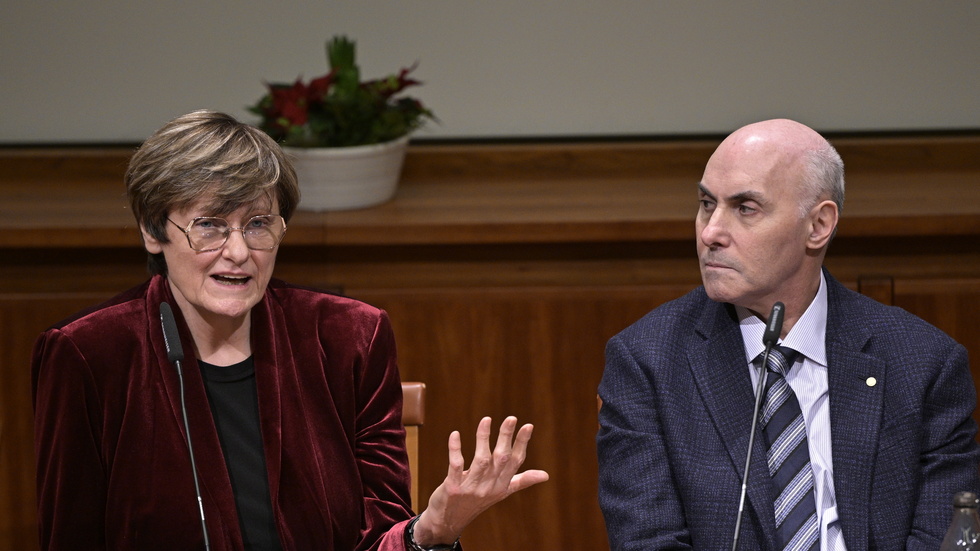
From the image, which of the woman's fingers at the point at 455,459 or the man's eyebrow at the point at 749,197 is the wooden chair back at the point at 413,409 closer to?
the woman's fingers at the point at 455,459

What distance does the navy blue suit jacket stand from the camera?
1.82 metres

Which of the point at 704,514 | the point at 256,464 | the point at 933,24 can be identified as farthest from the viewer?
the point at 933,24

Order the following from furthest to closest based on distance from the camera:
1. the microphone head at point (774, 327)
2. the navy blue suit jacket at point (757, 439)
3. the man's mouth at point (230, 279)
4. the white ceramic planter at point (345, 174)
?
the white ceramic planter at point (345, 174), the man's mouth at point (230, 279), the navy blue suit jacket at point (757, 439), the microphone head at point (774, 327)

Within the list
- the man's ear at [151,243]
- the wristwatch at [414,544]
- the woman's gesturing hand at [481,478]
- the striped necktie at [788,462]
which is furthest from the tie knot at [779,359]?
the man's ear at [151,243]

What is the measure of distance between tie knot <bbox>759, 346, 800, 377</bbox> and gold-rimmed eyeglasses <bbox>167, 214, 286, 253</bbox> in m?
0.87

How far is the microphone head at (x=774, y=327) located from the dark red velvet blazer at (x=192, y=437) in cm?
70

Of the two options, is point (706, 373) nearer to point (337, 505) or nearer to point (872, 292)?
point (337, 505)

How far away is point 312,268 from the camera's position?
3.19 metres

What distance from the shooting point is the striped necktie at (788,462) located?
1833 mm

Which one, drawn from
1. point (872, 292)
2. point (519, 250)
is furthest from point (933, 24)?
point (519, 250)

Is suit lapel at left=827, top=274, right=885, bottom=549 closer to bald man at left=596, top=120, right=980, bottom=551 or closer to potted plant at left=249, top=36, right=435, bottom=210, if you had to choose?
bald man at left=596, top=120, right=980, bottom=551

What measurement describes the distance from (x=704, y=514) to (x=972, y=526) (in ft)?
1.45

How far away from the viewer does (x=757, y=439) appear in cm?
187

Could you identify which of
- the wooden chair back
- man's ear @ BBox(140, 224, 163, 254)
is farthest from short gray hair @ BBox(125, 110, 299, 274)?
the wooden chair back
